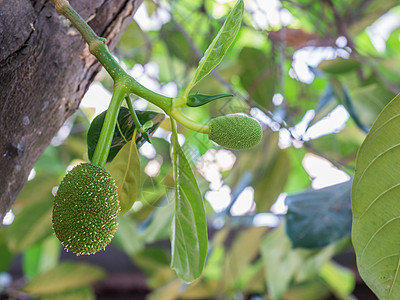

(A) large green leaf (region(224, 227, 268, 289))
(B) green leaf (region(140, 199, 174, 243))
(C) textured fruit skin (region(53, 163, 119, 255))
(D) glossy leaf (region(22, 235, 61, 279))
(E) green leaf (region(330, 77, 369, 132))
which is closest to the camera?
(C) textured fruit skin (region(53, 163, 119, 255))

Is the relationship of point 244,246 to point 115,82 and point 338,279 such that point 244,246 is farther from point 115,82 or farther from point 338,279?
point 115,82

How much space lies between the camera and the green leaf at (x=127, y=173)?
554 mm

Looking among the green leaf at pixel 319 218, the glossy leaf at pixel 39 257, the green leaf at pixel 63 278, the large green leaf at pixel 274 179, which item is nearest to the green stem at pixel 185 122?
the green leaf at pixel 319 218

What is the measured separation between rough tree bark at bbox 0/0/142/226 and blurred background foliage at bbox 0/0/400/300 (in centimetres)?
18

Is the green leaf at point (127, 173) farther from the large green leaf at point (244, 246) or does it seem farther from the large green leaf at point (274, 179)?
the large green leaf at point (244, 246)

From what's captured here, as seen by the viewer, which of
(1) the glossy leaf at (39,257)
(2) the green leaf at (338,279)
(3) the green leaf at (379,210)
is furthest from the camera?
(1) the glossy leaf at (39,257)

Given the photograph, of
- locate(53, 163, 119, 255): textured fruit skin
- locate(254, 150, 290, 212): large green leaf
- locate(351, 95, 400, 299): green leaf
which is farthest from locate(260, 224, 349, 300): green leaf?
locate(53, 163, 119, 255): textured fruit skin

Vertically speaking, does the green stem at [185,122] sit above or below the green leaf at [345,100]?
above

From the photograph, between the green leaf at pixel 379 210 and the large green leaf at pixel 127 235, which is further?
the large green leaf at pixel 127 235

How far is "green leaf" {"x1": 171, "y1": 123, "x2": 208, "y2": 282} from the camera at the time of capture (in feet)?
1.85

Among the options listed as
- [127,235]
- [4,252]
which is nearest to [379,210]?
[127,235]

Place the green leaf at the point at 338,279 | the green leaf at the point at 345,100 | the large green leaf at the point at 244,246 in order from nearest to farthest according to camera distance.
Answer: the green leaf at the point at 345,100 → the large green leaf at the point at 244,246 → the green leaf at the point at 338,279

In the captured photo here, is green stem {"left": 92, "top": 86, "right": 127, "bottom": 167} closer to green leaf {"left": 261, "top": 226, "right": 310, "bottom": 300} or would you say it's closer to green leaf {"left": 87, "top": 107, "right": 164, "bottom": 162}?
green leaf {"left": 87, "top": 107, "right": 164, "bottom": 162}

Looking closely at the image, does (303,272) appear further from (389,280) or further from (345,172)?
(389,280)
